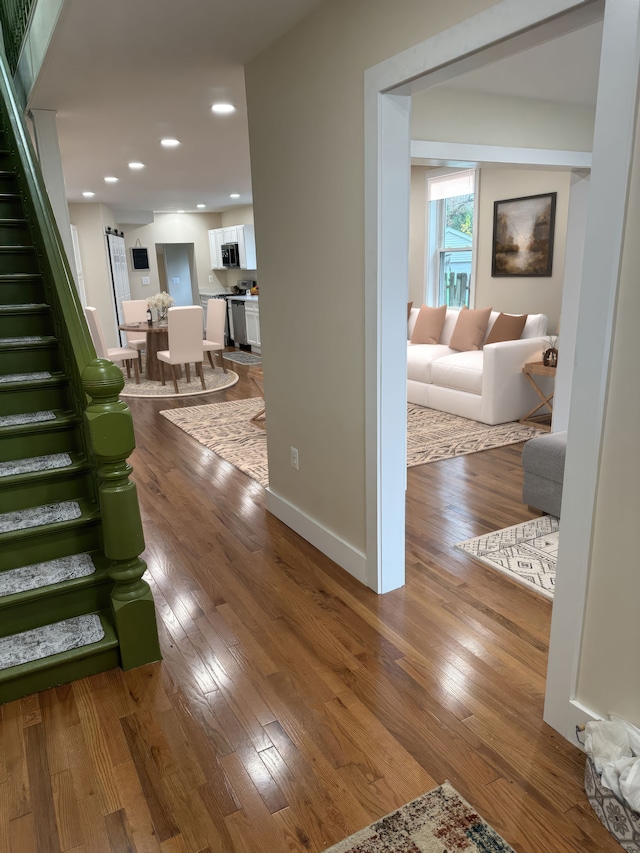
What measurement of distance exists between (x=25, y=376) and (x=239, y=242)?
25.8 ft

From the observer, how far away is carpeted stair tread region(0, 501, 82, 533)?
2264 millimetres

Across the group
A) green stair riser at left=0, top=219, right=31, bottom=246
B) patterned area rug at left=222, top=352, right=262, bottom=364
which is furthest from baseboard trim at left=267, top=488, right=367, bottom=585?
patterned area rug at left=222, top=352, right=262, bottom=364

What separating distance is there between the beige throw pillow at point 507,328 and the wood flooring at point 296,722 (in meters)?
3.13

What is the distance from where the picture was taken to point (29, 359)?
114 inches

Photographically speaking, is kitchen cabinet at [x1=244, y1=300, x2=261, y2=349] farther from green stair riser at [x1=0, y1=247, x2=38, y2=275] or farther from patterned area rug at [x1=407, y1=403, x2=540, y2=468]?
green stair riser at [x1=0, y1=247, x2=38, y2=275]

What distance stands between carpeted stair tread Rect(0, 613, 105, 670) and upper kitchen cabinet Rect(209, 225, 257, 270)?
806 centimetres

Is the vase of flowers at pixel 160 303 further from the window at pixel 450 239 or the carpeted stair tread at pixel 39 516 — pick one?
the carpeted stair tread at pixel 39 516

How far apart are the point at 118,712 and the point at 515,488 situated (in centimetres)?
275

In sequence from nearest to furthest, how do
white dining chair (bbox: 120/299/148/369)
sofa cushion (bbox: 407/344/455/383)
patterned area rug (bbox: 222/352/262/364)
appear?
sofa cushion (bbox: 407/344/455/383)
white dining chair (bbox: 120/299/148/369)
patterned area rug (bbox: 222/352/262/364)

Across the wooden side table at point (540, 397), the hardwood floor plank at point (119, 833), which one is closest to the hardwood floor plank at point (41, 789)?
the hardwood floor plank at point (119, 833)

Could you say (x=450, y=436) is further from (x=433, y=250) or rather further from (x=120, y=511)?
(x=120, y=511)

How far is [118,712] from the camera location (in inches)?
78.6

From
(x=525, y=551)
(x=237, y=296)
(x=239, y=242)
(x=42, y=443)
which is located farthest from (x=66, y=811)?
(x=239, y=242)

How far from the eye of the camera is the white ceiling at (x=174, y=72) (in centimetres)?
Answer: 233
